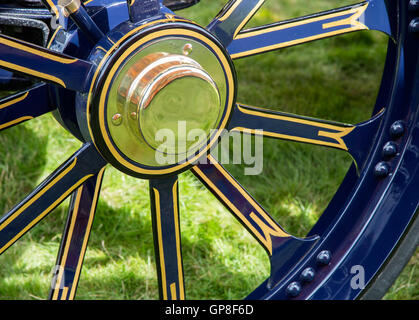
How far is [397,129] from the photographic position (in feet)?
3.74

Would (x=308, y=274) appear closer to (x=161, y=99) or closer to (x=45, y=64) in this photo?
(x=161, y=99)

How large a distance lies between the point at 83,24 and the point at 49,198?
0.31 meters

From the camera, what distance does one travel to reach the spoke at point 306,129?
1087 millimetres

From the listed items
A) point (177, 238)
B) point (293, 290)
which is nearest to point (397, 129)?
point (293, 290)

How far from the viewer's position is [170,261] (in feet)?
3.63

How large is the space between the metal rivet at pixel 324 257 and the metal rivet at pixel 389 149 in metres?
0.24

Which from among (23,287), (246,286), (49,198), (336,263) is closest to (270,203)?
(246,286)

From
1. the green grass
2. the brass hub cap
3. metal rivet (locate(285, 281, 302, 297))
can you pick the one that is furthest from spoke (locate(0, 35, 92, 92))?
the green grass

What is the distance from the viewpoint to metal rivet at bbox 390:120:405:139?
1.14 metres

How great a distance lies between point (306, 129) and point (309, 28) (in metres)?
0.21

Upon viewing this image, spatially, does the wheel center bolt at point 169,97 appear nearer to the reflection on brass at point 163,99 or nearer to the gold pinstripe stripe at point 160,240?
the reflection on brass at point 163,99

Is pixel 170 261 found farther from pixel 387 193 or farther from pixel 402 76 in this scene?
pixel 402 76

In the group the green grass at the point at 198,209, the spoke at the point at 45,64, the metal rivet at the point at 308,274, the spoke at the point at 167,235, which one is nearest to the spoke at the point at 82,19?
the spoke at the point at 45,64
